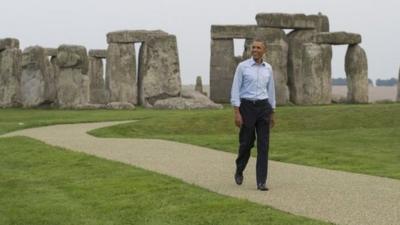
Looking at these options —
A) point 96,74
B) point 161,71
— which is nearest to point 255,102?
point 161,71

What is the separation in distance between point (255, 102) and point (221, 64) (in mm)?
28307

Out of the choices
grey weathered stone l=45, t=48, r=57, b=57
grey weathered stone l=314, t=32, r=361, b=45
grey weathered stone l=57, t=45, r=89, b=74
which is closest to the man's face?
grey weathered stone l=57, t=45, r=89, b=74

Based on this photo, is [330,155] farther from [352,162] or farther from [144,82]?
[144,82]

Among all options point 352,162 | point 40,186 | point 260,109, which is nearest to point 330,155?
point 352,162

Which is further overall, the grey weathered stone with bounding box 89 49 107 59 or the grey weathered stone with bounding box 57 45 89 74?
the grey weathered stone with bounding box 89 49 107 59

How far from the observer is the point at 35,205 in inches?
343

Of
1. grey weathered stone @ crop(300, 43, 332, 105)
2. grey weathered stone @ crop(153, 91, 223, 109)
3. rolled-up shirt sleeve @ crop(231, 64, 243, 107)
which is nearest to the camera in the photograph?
rolled-up shirt sleeve @ crop(231, 64, 243, 107)

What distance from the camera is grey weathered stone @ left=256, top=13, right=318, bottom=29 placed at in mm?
32875

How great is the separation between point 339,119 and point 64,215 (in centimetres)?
1470

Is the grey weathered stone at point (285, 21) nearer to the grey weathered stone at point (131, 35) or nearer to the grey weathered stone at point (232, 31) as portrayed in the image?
the grey weathered stone at point (232, 31)

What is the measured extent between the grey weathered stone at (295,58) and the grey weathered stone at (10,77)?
1163 cm

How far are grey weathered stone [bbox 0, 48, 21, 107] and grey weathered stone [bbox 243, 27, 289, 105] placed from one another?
10.3 m

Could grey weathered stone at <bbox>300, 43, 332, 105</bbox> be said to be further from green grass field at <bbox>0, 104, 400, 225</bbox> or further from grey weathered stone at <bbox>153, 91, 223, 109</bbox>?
green grass field at <bbox>0, 104, 400, 225</bbox>

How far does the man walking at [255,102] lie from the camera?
984cm
